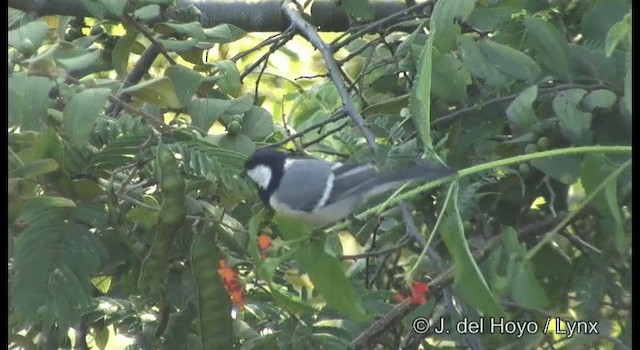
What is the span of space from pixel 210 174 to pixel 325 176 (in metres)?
0.15

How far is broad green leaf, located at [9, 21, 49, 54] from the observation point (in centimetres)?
123

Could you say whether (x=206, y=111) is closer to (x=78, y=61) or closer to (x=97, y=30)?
(x=78, y=61)

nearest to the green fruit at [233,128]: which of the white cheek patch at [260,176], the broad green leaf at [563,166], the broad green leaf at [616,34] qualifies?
the white cheek patch at [260,176]

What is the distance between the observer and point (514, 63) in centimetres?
123

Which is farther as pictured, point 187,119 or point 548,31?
point 187,119

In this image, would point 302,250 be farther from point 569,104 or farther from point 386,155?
point 569,104

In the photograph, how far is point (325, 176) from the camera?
4.38 feet

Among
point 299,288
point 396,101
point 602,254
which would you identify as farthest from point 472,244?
point 299,288

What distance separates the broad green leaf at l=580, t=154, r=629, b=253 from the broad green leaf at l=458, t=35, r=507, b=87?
200 mm

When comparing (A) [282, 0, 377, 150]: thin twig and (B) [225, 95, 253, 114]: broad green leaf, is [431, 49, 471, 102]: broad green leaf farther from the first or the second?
(B) [225, 95, 253, 114]: broad green leaf

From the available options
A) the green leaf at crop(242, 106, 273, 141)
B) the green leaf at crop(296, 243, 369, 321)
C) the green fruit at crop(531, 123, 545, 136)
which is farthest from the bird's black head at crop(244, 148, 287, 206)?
the green fruit at crop(531, 123, 545, 136)

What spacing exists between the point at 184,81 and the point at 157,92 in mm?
61

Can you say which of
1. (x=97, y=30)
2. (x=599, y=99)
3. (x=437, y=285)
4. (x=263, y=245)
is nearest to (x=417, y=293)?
(x=437, y=285)

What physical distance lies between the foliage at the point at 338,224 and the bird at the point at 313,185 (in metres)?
0.02
